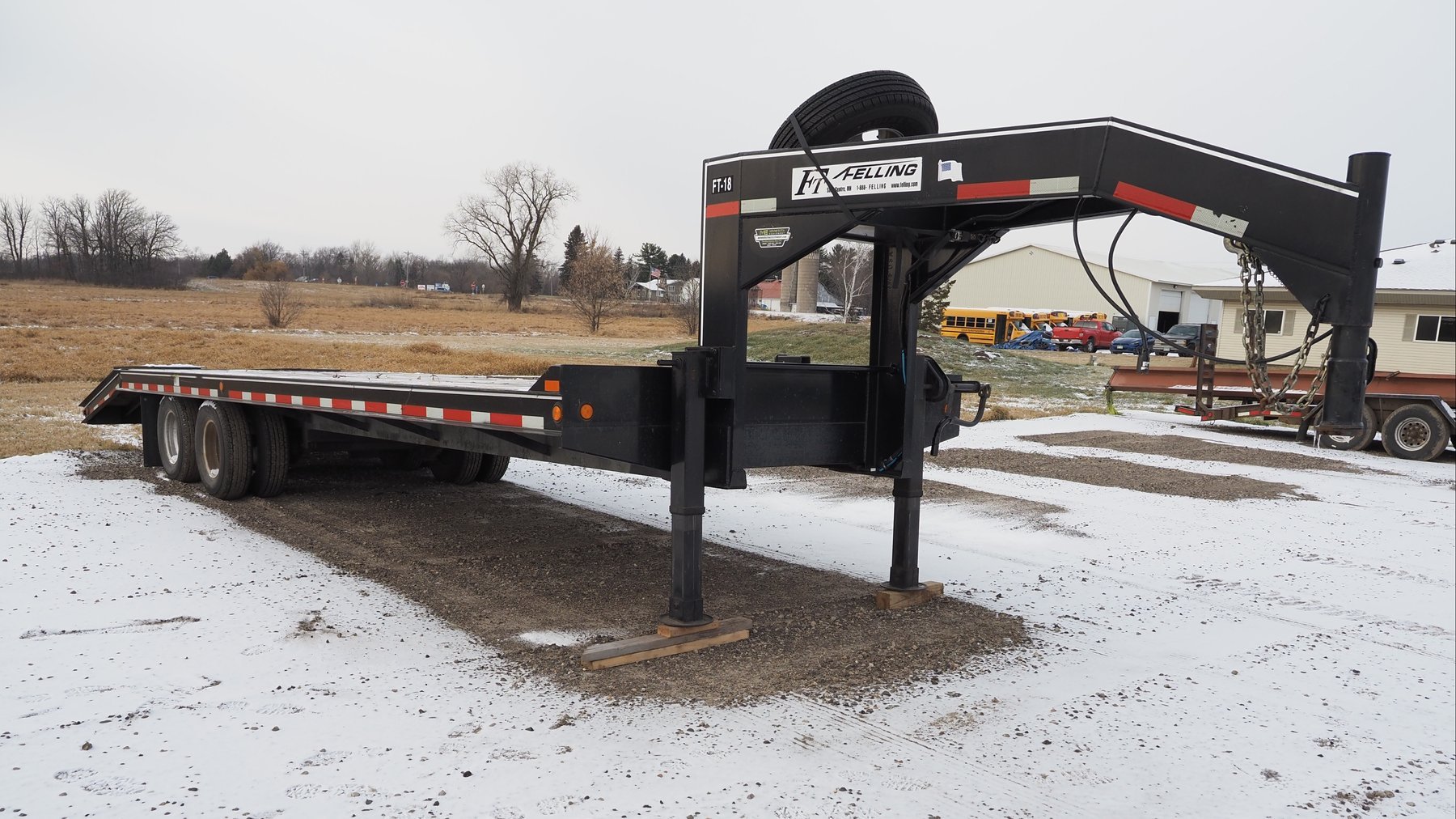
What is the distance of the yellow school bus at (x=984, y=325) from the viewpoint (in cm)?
4519

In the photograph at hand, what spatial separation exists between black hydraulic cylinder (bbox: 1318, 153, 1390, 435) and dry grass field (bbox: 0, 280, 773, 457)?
1096cm

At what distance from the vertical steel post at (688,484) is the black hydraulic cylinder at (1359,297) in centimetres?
247

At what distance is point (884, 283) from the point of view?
5.46m

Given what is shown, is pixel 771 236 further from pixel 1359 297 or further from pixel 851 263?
pixel 851 263

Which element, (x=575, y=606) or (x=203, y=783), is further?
(x=575, y=606)

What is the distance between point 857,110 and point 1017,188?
3.15 feet

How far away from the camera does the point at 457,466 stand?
873 cm

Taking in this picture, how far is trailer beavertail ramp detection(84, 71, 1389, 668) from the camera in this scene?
356cm

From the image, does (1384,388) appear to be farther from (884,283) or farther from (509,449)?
(509,449)

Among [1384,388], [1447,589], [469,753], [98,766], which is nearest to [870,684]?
[469,753]

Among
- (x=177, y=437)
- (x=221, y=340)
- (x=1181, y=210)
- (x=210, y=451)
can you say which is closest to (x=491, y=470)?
(x=210, y=451)

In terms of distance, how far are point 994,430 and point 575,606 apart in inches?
417

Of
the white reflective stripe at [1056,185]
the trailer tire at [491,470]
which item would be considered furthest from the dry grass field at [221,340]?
the white reflective stripe at [1056,185]

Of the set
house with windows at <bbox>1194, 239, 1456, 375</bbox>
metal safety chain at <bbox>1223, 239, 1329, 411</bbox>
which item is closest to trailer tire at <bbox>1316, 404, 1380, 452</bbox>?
house with windows at <bbox>1194, 239, 1456, 375</bbox>
